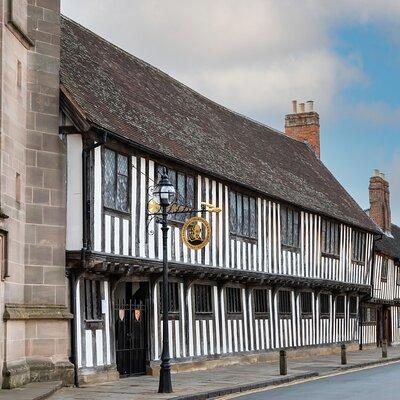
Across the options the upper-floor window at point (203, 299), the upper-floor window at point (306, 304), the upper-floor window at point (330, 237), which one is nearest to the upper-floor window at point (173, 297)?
the upper-floor window at point (203, 299)

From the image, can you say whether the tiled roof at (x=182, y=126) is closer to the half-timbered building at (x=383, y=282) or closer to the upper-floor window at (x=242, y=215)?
the upper-floor window at (x=242, y=215)

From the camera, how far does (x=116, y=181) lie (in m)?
20.4

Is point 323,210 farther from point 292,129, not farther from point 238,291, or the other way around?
point 292,129

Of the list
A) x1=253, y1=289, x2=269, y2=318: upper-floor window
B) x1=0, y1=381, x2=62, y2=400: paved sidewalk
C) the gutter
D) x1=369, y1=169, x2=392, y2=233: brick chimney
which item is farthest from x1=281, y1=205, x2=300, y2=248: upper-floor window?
x1=369, y1=169, x2=392, y2=233: brick chimney

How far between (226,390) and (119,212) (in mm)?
4798

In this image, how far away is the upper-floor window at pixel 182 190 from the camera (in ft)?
75.6

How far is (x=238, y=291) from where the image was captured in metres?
27.8

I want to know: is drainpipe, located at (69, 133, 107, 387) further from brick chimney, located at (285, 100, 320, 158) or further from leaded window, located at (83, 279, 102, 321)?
brick chimney, located at (285, 100, 320, 158)

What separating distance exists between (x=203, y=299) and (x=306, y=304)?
8.81 meters

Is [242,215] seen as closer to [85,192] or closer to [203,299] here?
[203,299]

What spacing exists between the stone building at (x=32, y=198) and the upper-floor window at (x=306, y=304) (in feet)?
51.3

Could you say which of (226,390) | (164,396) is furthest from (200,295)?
(164,396)

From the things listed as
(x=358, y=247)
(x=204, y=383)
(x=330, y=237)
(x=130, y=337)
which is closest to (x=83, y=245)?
(x=130, y=337)

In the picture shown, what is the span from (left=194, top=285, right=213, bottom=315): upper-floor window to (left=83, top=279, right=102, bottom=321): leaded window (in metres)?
5.19
